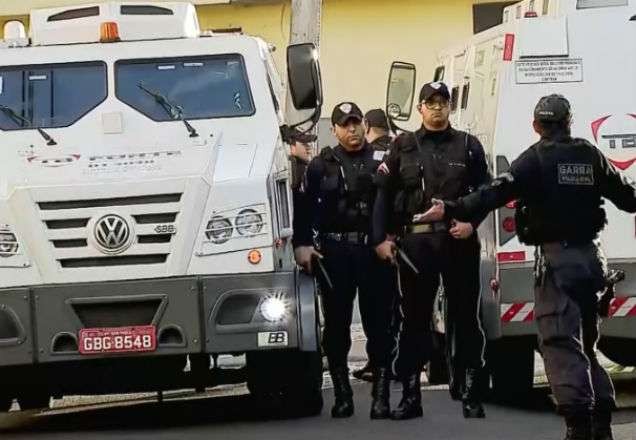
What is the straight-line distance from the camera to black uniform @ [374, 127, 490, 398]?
1004 centimetres

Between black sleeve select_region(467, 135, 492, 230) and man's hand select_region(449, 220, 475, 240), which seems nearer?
man's hand select_region(449, 220, 475, 240)

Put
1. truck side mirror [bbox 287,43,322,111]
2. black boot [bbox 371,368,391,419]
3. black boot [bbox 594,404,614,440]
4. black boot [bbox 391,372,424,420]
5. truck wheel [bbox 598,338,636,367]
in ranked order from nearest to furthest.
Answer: black boot [bbox 594,404,614,440] → black boot [bbox 391,372,424,420] → black boot [bbox 371,368,391,419] → truck side mirror [bbox 287,43,322,111] → truck wheel [bbox 598,338,636,367]

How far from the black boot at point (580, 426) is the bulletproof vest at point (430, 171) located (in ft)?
6.70

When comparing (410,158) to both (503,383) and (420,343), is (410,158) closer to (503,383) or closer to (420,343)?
(420,343)

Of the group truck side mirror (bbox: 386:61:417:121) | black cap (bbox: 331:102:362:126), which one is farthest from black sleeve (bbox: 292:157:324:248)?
truck side mirror (bbox: 386:61:417:121)

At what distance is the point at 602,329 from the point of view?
10742 millimetres

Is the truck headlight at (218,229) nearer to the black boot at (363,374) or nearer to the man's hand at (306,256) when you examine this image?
the man's hand at (306,256)

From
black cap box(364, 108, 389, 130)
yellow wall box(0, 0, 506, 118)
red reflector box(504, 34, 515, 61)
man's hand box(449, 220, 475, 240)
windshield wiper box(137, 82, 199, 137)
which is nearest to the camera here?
man's hand box(449, 220, 475, 240)

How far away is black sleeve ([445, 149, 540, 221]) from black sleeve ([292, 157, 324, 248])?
2270mm

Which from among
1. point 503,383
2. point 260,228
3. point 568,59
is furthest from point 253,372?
point 568,59

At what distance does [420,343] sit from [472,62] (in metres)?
3.02

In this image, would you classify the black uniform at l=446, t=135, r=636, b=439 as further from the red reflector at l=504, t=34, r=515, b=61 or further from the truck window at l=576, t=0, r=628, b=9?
the truck window at l=576, t=0, r=628, b=9

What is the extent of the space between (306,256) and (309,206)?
0.35 meters

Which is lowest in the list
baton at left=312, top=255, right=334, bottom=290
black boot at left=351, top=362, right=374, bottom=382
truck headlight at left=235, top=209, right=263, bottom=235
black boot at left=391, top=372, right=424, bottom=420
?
black boot at left=351, top=362, right=374, bottom=382
